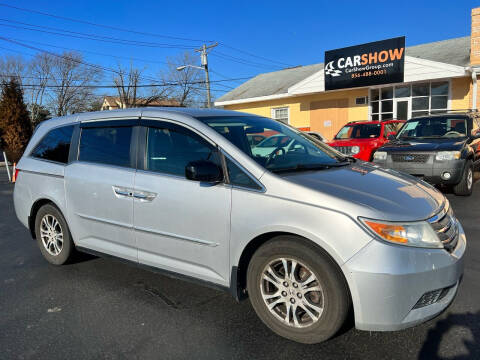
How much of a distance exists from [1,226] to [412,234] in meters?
6.79

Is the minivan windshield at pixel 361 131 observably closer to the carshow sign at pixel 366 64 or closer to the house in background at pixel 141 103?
the carshow sign at pixel 366 64

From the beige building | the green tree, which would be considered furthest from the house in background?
the beige building

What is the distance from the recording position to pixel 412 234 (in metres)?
2.32

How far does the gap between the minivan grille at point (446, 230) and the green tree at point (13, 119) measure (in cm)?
2581

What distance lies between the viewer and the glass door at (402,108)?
618 inches

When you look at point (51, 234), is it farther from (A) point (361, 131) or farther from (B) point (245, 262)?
(A) point (361, 131)

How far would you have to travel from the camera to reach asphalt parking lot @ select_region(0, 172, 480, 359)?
2533mm

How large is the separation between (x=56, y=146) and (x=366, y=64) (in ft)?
46.5

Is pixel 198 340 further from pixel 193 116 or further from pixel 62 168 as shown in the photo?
pixel 62 168

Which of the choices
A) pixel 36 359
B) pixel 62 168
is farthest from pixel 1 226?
pixel 36 359

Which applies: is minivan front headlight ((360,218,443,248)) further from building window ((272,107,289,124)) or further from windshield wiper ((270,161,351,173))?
building window ((272,107,289,124))

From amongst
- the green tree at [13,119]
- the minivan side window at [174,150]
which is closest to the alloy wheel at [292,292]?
the minivan side window at [174,150]

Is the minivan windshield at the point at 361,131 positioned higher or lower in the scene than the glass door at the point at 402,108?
lower

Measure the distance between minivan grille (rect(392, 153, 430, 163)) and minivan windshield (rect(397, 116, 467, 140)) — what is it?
1275 mm
